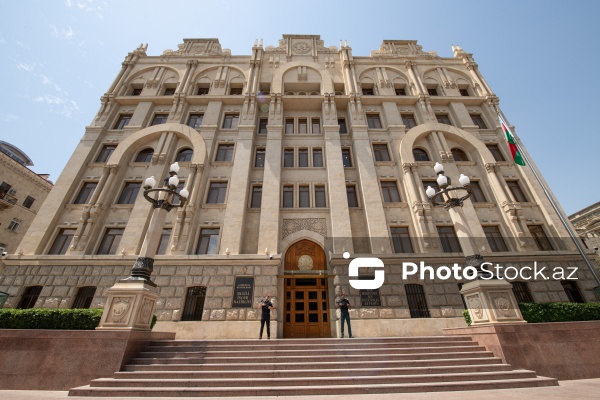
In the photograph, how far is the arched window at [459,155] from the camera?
1981cm

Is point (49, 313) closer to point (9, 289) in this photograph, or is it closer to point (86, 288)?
point (86, 288)

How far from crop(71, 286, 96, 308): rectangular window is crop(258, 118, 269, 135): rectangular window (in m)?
14.4

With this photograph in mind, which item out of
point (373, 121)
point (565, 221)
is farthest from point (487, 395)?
point (373, 121)

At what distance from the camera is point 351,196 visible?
696 inches

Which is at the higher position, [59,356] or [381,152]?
[381,152]

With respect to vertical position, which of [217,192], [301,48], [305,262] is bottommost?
[305,262]

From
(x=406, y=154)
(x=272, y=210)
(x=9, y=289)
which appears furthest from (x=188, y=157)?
(x=406, y=154)

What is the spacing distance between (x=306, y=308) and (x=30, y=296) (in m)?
14.4

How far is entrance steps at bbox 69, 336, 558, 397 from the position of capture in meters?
6.21

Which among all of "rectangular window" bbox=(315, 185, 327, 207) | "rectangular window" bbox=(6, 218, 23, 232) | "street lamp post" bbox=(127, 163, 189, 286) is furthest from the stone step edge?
"rectangular window" bbox=(6, 218, 23, 232)

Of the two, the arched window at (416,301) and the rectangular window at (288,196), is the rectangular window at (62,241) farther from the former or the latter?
the arched window at (416,301)

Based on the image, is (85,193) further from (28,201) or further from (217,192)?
(28,201)

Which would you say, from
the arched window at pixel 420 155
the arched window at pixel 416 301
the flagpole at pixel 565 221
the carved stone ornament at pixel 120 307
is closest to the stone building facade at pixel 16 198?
the carved stone ornament at pixel 120 307

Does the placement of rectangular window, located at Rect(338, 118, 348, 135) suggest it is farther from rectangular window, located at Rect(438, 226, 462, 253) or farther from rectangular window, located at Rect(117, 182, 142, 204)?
rectangular window, located at Rect(117, 182, 142, 204)
